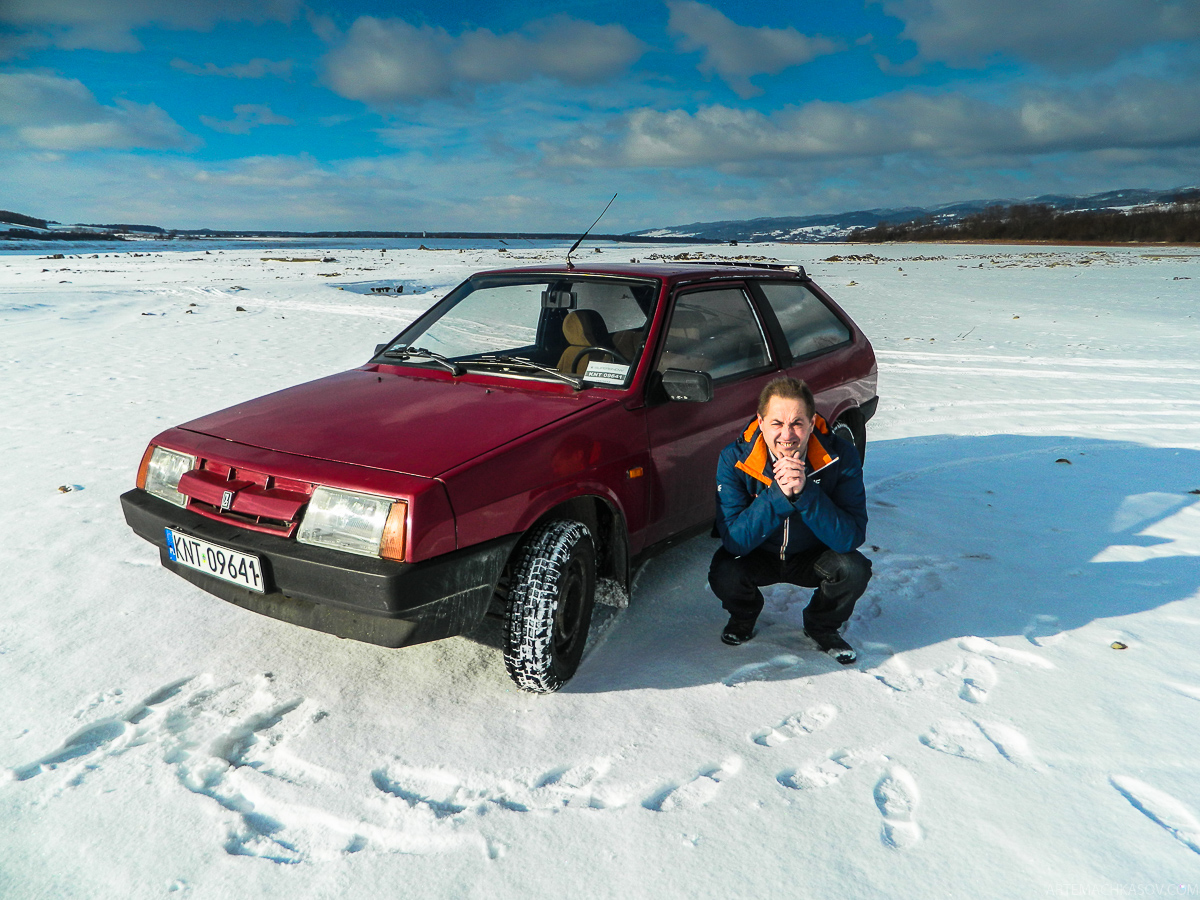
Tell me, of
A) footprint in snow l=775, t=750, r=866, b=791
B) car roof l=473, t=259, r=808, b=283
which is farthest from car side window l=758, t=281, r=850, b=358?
footprint in snow l=775, t=750, r=866, b=791

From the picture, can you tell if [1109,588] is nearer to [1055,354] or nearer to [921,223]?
[1055,354]

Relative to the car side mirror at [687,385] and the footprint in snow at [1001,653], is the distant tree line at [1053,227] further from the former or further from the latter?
the car side mirror at [687,385]

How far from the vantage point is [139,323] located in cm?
1302

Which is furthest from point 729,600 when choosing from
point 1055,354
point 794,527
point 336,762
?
point 1055,354

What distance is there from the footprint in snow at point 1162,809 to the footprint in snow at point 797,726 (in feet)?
2.76

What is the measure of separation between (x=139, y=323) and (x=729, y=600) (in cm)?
1320

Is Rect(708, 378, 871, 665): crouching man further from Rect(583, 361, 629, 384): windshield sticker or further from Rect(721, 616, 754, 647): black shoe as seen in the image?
Rect(583, 361, 629, 384): windshield sticker

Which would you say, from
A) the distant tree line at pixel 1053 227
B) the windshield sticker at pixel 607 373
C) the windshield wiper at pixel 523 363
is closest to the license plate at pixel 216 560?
the windshield wiper at pixel 523 363

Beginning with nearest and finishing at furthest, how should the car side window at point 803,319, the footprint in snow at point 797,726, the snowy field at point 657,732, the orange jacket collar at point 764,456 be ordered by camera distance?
the snowy field at point 657,732 < the footprint in snow at point 797,726 < the orange jacket collar at point 764,456 < the car side window at point 803,319

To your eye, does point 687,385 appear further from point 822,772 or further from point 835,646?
point 822,772

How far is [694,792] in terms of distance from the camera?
2.31 metres

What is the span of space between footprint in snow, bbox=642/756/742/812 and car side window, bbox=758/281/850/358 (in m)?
2.41

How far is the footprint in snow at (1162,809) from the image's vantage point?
2.13m

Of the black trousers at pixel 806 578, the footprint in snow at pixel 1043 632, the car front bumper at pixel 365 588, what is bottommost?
→ the footprint in snow at pixel 1043 632
